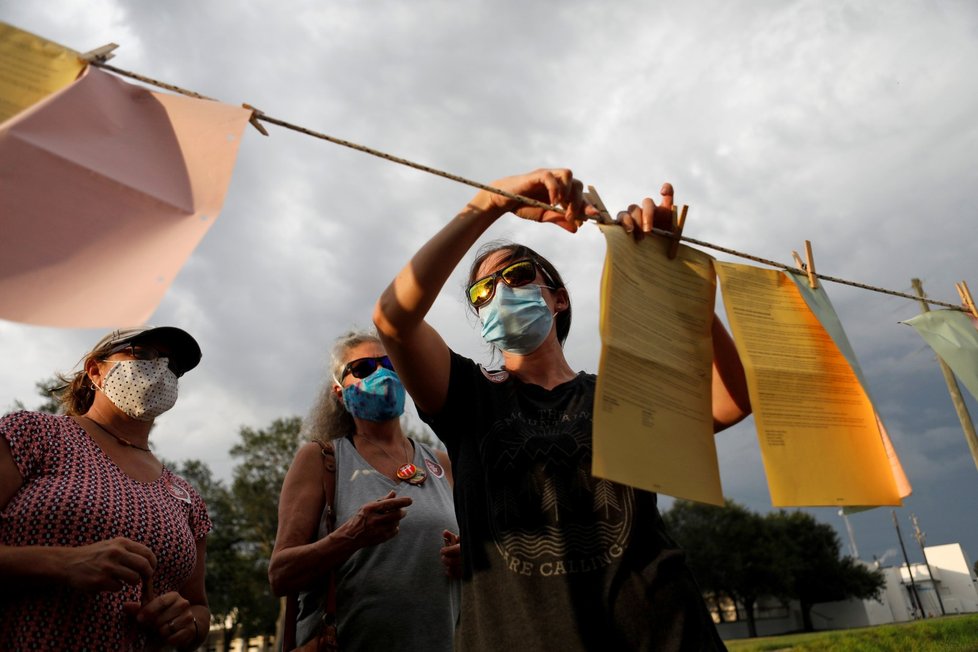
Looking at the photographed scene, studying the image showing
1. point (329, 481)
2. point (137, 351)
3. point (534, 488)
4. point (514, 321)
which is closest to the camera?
point (534, 488)

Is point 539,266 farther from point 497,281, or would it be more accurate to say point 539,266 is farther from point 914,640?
point 914,640

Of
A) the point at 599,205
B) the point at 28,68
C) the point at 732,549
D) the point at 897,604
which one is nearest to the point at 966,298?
the point at 599,205

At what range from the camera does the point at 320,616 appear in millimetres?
2629

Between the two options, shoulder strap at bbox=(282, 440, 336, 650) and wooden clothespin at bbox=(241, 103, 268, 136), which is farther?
shoulder strap at bbox=(282, 440, 336, 650)

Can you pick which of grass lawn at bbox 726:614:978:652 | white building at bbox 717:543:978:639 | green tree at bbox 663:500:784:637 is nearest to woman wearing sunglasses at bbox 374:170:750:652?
grass lawn at bbox 726:614:978:652

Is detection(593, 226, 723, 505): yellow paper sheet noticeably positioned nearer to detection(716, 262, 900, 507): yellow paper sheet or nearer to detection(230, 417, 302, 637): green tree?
detection(716, 262, 900, 507): yellow paper sheet

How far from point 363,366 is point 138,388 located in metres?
1.06

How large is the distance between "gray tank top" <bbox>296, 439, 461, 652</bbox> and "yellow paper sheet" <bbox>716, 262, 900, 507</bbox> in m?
1.33

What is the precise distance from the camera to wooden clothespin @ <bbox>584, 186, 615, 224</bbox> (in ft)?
6.31

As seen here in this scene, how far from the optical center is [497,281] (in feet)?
7.61

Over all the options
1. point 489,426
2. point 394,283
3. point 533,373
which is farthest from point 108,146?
point 533,373

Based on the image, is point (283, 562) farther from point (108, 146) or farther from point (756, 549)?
point (756, 549)

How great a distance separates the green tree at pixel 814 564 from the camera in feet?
156

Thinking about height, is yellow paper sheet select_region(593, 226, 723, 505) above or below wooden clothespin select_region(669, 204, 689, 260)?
below
